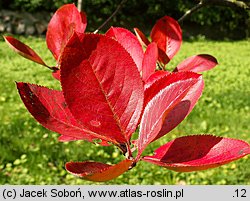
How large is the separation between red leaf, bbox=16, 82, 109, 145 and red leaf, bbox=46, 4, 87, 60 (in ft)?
0.63

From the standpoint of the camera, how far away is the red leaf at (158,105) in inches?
14.2

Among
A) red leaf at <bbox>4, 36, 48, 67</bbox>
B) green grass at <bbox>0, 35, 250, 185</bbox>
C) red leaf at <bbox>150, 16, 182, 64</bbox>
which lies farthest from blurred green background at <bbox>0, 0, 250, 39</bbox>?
red leaf at <bbox>4, 36, 48, 67</bbox>

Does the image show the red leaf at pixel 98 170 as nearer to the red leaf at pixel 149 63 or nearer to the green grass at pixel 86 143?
the red leaf at pixel 149 63

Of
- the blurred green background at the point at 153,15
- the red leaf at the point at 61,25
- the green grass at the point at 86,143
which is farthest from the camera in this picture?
the blurred green background at the point at 153,15

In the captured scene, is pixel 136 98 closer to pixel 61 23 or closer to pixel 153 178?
pixel 61 23

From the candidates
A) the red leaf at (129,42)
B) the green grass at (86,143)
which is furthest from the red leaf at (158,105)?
the green grass at (86,143)

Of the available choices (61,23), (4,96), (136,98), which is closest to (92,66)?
(136,98)

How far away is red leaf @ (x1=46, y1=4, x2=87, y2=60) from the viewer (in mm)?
608

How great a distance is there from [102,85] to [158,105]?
0.05 metres

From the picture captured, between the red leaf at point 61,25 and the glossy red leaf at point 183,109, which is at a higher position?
the red leaf at point 61,25

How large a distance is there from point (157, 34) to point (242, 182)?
302 centimetres

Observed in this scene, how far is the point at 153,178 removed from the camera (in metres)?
3.51

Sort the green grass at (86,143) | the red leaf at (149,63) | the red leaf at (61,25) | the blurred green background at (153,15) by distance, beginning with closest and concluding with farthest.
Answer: the red leaf at (149,63) < the red leaf at (61,25) < the green grass at (86,143) < the blurred green background at (153,15)

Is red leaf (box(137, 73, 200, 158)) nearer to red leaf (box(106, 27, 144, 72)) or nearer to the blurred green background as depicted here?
red leaf (box(106, 27, 144, 72))
